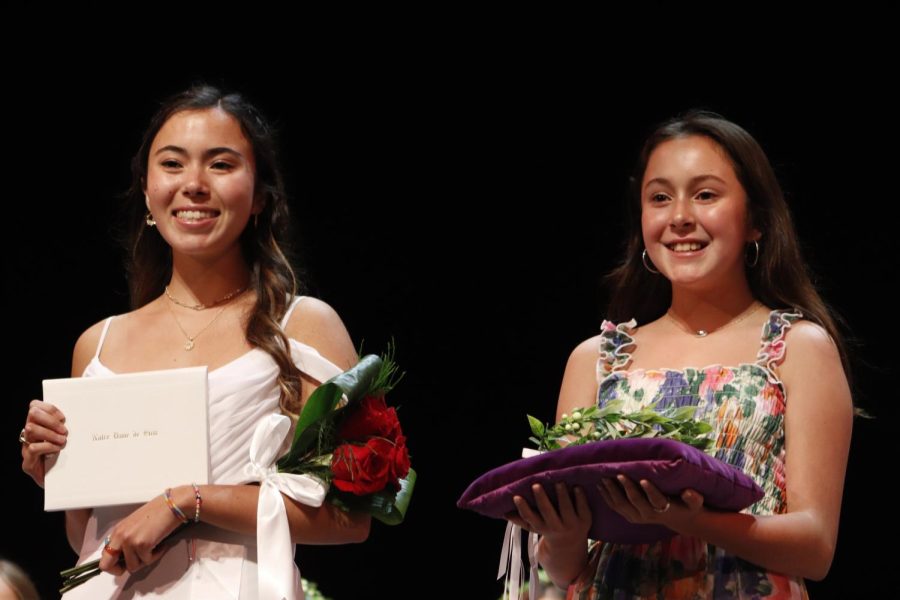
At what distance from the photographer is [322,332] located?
2742mm

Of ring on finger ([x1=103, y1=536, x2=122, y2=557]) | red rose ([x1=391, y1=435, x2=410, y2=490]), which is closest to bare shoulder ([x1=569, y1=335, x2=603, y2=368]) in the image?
red rose ([x1=391, y1=435, x2=410, y2=490])

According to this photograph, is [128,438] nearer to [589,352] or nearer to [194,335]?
[194,335]

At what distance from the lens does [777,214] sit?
8.67ft

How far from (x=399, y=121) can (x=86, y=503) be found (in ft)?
8.23

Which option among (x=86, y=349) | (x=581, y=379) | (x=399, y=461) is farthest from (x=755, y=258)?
(x=86, y=349)

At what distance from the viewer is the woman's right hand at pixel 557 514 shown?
2.23m

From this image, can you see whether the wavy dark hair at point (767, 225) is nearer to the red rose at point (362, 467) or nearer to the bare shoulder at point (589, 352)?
the bare shoulder at point (589, 352)

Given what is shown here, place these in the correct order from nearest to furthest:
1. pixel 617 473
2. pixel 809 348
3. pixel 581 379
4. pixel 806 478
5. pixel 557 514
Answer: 1. pixel 617 473
2. pixel 557 514
3. pixel 806 478
4. pixel 809 348
5. pixel 581 379

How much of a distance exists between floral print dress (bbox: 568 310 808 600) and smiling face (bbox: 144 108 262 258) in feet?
3.13

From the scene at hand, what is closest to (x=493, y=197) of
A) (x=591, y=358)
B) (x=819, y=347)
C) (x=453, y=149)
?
(x=453, y=149)

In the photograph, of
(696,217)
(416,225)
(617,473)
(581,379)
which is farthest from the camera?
(416,225)

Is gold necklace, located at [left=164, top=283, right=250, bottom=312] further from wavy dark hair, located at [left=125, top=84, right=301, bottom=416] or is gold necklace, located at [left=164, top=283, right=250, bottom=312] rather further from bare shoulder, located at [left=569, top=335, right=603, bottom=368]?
bare shoulder, located at [left=569, top=335, right=603, bottom=368]

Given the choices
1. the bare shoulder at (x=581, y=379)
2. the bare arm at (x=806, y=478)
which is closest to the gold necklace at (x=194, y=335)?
the bare shoulder at (x=581, y=379)

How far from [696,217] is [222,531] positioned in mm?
1151
